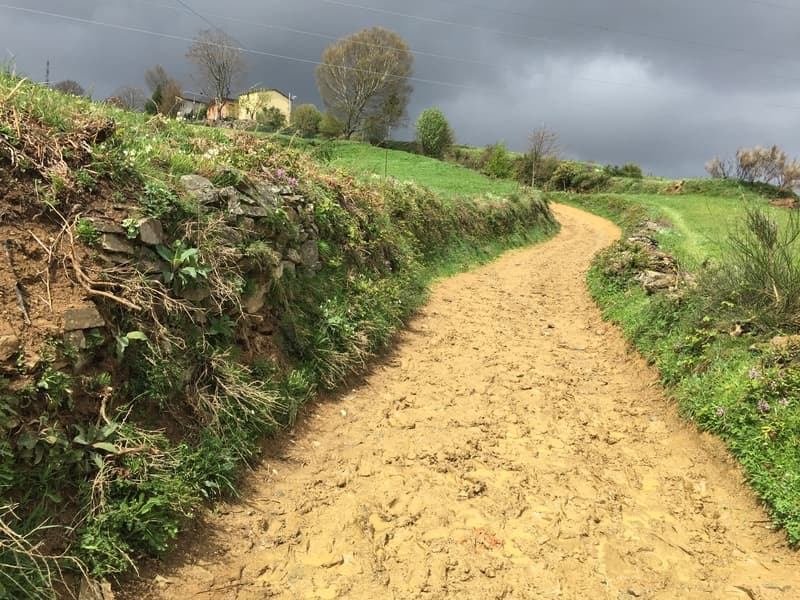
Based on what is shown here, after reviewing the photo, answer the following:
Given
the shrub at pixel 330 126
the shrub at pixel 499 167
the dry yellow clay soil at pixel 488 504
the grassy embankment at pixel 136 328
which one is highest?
the shrub at pixel 330 126

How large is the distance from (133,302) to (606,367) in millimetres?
5730

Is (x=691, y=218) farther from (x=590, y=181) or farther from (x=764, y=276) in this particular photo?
(x=590, y=181)

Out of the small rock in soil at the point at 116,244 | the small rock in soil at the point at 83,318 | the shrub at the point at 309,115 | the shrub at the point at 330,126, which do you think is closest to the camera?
the small rock in soil at the point at 83,318

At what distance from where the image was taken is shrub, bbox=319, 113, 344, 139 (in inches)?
1849

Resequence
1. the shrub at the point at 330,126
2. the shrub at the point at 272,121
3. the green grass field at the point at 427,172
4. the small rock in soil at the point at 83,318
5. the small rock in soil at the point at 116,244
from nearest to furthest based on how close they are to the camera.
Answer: the small rock in soil at the point at 83,318 → the small rock in soil at the point at 116,244 → the shrub at the point at 272,121 → the green grass field at the point at 427,172 → the shrub at the point at 330,126

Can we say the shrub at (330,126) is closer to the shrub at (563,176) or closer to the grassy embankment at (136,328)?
the shrub at (563,176)

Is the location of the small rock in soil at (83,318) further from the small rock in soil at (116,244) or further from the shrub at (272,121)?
the shrub at (272,121)

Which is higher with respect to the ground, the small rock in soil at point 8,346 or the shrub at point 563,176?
the shrub at point 563,176

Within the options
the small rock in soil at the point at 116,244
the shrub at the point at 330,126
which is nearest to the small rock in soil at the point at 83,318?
the small rock in soil at the point at 116,244

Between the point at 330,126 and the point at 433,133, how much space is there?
395 inches

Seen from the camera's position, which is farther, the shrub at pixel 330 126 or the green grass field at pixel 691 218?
the shrub at pixel 330 126

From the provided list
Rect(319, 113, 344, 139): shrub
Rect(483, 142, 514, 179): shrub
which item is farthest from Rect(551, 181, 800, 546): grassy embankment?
Rect(319, 113, 344, 139): shrub

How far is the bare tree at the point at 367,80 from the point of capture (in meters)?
45.4

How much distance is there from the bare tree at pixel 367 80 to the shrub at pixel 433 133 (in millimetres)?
2458
